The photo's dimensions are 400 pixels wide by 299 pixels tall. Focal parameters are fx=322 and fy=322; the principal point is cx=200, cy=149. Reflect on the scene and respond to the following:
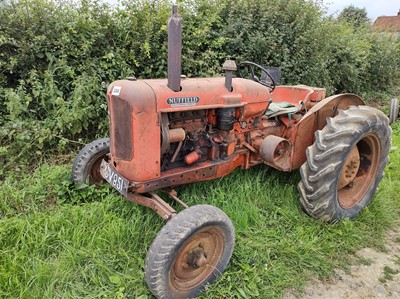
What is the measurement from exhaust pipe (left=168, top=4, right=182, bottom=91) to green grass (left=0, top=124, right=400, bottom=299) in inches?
51.0

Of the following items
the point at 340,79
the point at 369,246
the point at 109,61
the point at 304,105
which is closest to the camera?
the point at 369,246

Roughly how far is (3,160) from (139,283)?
2339 mm

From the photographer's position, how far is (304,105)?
3697 millimetres

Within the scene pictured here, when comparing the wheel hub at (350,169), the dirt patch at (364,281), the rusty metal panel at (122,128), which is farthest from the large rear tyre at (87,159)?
the wheel hub at (350,169)

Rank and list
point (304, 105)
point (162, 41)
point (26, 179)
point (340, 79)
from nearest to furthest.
Answer: point (26, 179) < point (304, 105) < point (162, 41) < point (340, 79)

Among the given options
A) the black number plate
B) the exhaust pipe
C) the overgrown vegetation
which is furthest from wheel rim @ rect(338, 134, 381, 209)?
the black number plate

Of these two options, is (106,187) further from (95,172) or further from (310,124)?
(310,124)

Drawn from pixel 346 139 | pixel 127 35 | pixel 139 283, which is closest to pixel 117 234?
pixel 139 283

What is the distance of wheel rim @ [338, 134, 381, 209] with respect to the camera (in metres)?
3.25

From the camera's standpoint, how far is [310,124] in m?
3.28

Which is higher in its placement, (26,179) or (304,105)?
(304,105)

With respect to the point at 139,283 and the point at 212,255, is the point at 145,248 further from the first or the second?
the point at 212,255

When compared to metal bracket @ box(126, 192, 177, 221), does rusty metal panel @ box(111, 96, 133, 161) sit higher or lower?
higher

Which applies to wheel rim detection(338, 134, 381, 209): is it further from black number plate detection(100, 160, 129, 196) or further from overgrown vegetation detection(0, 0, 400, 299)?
black number plate detection(100, 160, 129, 196)
